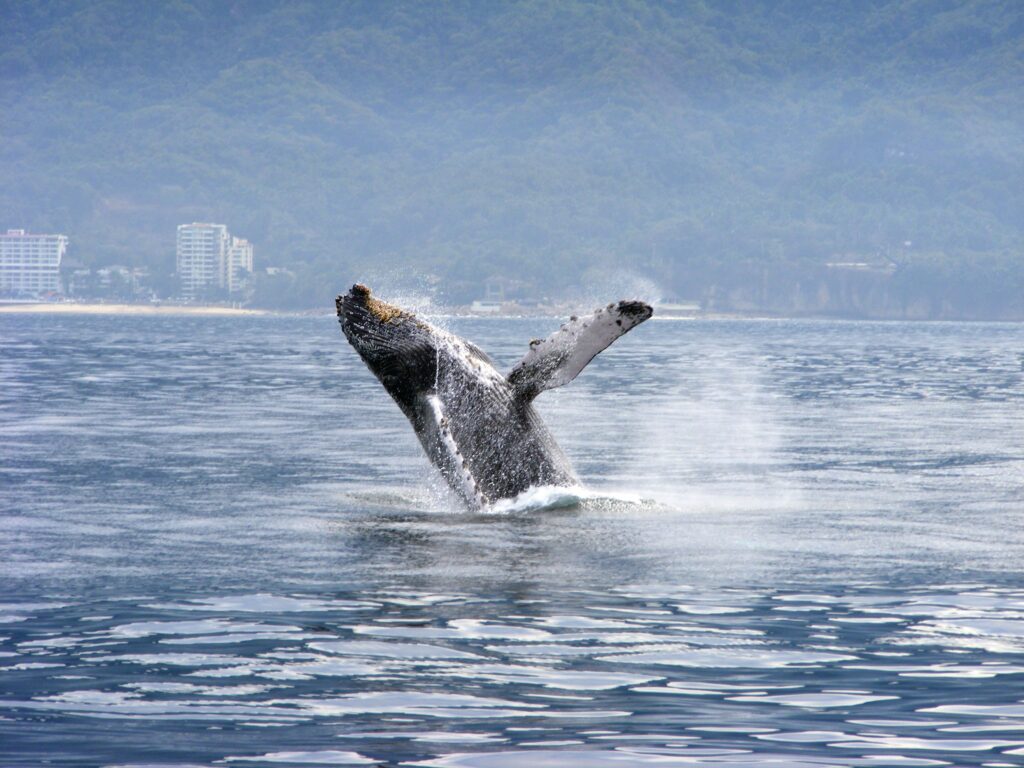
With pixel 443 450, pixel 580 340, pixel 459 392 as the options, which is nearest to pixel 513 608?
pixel 580 340

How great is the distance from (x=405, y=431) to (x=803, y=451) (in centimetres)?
615

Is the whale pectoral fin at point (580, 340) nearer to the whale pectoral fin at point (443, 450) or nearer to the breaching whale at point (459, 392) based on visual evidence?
the breaching whale at point (459, 392)

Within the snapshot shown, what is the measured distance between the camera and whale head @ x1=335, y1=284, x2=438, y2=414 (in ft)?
46.4

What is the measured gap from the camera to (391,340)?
558 inches

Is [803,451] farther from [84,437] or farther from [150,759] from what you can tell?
[150,759]

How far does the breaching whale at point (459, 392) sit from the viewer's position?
14.1m

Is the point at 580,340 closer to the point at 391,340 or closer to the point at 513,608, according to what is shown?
the point at 391,340

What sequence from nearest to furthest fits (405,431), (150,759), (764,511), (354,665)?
(150,759) → (354,665) → (764,511) → (405,431)

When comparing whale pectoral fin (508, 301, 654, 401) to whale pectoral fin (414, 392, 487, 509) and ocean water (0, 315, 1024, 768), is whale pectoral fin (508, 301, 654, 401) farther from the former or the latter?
ocean water (0, 315, 1024, 768)

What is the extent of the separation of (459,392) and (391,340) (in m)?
0.74

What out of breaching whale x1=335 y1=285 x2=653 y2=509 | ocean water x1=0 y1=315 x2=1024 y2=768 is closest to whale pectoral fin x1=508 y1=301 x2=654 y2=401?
breaching whale x1=335 y1=285 x2=653 y2=509

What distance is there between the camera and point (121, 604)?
10031mm

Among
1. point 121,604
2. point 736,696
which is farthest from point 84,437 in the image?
point 736,696

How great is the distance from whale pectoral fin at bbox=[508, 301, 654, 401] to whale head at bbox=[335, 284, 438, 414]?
0.97 meters
